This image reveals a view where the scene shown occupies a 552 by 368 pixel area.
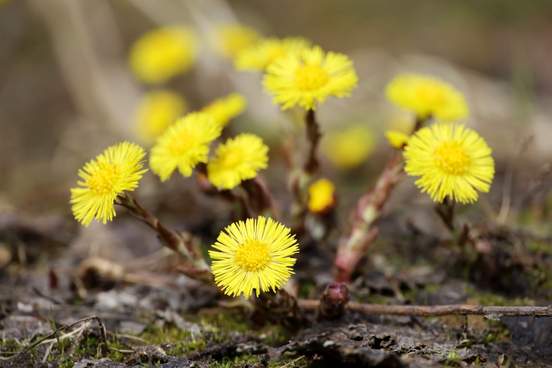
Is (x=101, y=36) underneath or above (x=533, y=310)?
above

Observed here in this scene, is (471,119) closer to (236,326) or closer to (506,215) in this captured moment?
(506,215)

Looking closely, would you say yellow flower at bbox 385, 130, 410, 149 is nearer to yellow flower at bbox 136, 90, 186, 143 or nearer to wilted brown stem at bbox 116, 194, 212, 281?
wilted brown stem at bbox 116, 194, 212, 281

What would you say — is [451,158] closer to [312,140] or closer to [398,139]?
[398,139]

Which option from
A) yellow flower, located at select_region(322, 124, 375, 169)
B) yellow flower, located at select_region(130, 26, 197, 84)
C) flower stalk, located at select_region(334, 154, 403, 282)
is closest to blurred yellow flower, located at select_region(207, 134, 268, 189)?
flower stalk, located at select_region(334, 154, 403, 282)

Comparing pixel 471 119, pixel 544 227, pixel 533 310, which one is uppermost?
pixel 471 119

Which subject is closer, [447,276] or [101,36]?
[447,276]

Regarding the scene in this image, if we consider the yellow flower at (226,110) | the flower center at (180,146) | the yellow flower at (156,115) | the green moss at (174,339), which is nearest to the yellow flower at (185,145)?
the flower center at (180,146)

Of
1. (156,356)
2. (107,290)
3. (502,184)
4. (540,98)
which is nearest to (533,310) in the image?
(156,356)
